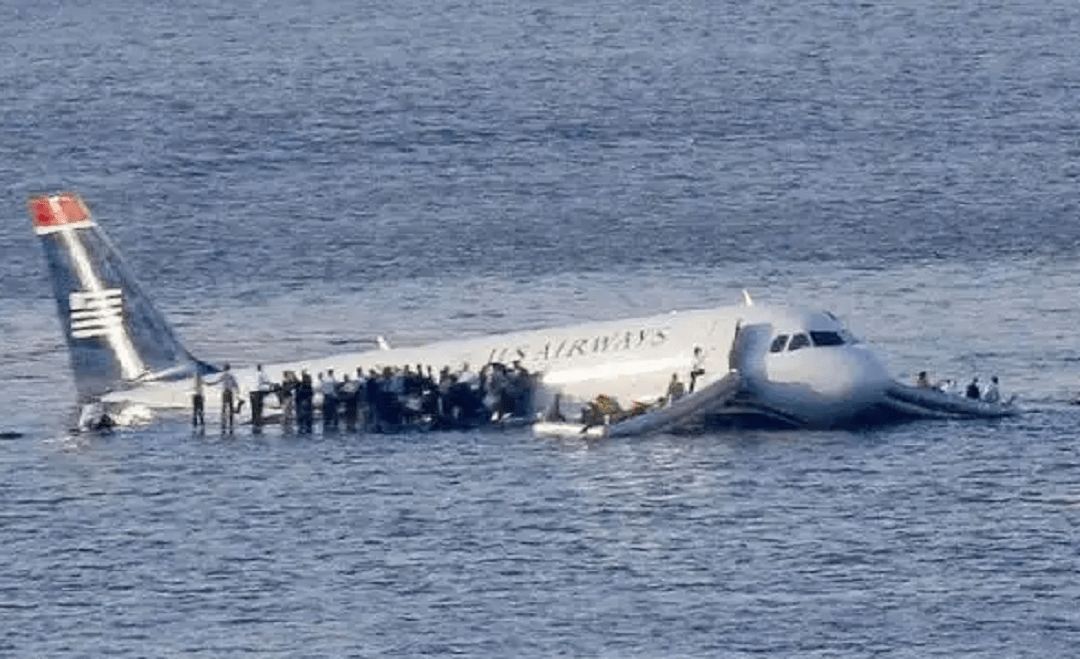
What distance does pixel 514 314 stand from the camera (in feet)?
537

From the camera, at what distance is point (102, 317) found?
146375mm

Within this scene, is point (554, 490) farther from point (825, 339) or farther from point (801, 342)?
point (825, 339)

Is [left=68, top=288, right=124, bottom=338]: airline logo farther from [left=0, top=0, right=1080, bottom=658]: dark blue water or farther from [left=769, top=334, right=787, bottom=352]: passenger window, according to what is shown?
[left=769, top=334, right=787, bottom=352]: passenger window

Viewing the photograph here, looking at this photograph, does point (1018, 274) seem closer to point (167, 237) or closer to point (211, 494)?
point (167, 237)

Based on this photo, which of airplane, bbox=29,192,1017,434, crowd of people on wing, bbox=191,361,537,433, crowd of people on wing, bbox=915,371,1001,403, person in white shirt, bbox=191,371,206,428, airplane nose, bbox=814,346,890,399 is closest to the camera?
airplane nose, bbox=814,346,890,399

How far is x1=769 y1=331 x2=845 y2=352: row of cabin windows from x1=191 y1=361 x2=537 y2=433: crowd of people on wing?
332 inches

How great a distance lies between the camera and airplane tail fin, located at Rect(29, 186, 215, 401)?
5748 inches

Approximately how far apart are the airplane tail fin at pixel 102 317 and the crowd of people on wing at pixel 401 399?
257 inches

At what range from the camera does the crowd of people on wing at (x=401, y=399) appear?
451 feet

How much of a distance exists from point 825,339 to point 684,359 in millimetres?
4388

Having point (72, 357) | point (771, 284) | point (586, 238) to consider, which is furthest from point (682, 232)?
point (72, 357)

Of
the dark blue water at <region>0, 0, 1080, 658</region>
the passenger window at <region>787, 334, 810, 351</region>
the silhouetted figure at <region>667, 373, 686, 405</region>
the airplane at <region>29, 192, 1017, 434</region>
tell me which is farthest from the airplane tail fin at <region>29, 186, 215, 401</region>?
the passenger window at <region>787, 334, 810, 351</region>

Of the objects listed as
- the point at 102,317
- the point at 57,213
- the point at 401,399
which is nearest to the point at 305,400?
the point at 401,399

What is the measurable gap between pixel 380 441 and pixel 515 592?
27585mm
